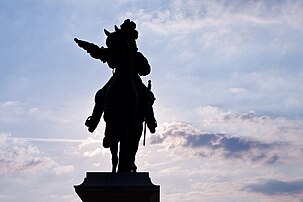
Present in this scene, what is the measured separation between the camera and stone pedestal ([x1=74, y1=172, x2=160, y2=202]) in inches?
591

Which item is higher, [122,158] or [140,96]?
[140,96]

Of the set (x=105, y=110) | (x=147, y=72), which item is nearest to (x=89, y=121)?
(x=105, y=110)

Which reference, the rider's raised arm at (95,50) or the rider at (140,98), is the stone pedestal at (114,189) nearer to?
the rider at (140,98)

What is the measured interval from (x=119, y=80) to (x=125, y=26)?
153 cm

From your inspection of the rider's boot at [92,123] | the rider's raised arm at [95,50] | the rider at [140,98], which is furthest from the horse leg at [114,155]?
the rider's raised arm at [95,50]

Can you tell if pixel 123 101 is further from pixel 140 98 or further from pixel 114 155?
pixel 114 155

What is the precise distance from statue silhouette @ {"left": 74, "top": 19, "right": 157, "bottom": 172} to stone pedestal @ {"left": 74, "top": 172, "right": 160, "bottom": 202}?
0.87 metres

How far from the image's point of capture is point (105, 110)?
16141 millimetres

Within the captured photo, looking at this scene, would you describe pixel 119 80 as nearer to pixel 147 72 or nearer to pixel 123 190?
pixel 147 72

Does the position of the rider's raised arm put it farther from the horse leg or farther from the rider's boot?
the horse leg

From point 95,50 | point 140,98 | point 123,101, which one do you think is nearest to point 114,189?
point 123,101

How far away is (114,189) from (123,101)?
2285 mm

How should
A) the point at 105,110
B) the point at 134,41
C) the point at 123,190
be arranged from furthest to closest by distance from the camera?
the point at 134,41
the point at 105,110
the point at 123,190

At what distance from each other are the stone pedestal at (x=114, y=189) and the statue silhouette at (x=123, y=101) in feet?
2.85
